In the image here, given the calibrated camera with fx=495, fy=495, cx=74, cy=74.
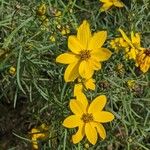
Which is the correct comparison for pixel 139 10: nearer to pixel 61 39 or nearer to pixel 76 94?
pixel 61 39

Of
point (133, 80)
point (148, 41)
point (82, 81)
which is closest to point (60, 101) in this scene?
point (82, 81)

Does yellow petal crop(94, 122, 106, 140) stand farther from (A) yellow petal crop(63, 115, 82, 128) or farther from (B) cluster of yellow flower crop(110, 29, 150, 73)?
(B) cluster of yellow flower crop(110, 29, 150, 73)

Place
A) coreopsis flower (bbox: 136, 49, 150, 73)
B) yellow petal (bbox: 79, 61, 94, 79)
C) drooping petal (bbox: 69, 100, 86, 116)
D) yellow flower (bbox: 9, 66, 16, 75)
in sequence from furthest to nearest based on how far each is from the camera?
yellow flower (bbox: 9, 66, 16, 75) < coreopsis flower (bbox: 136, 49, 150, 73) < drooping petal (bbox: 69, 100, 86, 116) < yellow petal (bbox: 79, 61, 94, 79)

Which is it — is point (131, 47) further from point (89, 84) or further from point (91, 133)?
point (91, 133)

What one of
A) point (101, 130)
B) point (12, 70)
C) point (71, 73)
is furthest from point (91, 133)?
point (12, 70)

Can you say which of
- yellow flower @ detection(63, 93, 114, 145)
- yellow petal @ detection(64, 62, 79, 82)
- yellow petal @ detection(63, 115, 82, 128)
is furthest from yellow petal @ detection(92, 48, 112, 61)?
yellow petal @ detection(63, 115, 82, 128)

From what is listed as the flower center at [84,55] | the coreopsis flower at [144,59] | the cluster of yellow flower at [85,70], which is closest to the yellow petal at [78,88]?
the cluster of yellow flower at [85,70]

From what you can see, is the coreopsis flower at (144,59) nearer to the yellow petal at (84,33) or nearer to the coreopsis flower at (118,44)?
the coreopsis flower at (118,44)

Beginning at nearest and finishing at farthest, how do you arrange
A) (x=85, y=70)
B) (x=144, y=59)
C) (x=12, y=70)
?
1. (x=85, y=70)
2. (x=144, y=59)
3. (x=12, y=70)

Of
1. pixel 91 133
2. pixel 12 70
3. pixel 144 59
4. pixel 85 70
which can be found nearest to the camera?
pixel 85 70
